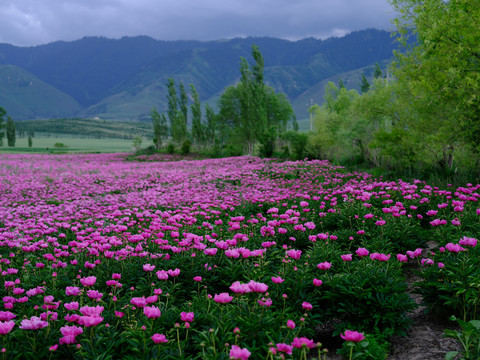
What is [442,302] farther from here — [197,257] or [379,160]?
[379,160]

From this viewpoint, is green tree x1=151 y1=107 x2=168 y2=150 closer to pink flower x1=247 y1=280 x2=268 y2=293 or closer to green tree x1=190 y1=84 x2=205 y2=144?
green tree x1=190 y1=84 x2=205 y2=144

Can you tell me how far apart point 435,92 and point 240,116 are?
1320 inches

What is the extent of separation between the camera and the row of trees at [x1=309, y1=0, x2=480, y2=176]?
9.12 m

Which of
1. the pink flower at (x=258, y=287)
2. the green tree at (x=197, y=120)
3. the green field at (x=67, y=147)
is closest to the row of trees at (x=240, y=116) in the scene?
the green tree at (x=197, y=120)

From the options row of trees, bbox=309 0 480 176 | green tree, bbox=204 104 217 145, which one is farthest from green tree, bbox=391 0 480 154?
green tree, bbox=204 104 217 145

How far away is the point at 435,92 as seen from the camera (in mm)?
10203

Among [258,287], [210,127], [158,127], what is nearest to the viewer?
[258,287]

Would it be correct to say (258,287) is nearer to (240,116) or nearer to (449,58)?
(449,58)

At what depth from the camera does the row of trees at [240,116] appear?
33.6 m

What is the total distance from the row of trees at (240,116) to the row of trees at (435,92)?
15.4 metres

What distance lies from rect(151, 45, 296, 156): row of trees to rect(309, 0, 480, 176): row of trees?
15.4m

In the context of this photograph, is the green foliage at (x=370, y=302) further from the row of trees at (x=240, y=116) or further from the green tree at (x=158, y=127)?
the green tree at (x=158, y=127)

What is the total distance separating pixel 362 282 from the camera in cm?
343

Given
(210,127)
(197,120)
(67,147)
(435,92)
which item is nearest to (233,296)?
A: (435,92)
